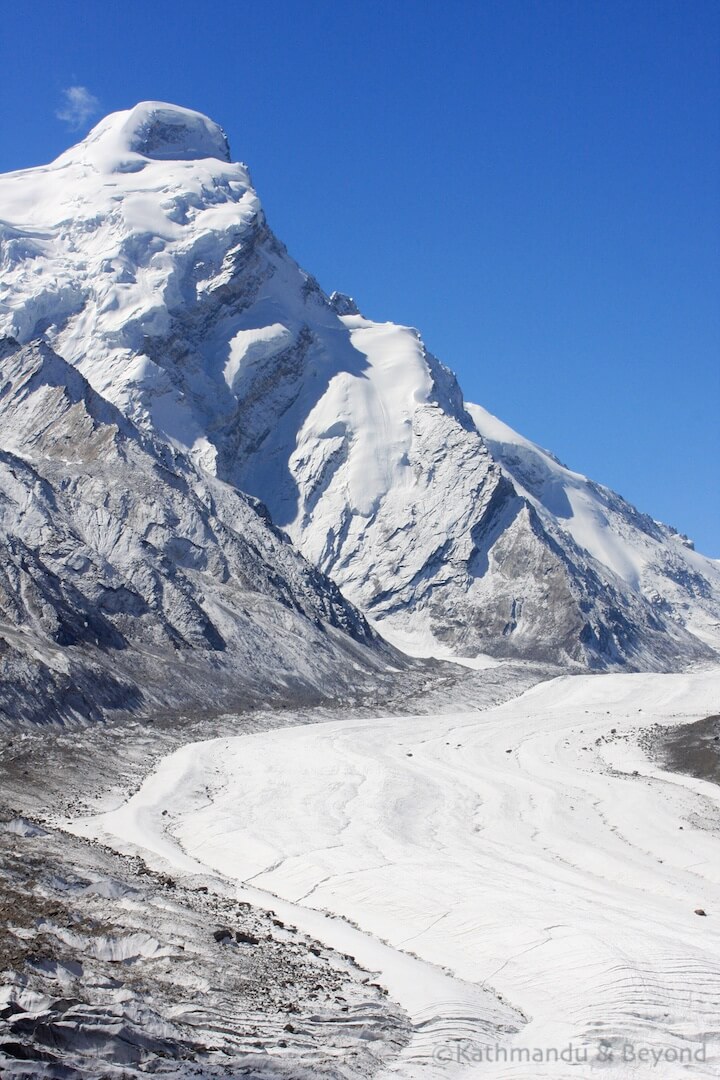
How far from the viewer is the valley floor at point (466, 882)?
19.5m

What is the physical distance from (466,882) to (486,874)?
6.03 feet

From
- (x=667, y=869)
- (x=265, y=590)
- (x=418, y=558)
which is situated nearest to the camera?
(x=667, y=869)

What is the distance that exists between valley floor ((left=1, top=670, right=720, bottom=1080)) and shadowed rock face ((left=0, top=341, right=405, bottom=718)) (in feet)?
43.5

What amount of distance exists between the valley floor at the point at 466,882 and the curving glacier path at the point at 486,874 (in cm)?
8

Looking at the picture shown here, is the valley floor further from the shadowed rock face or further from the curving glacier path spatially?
the shadowed rock face

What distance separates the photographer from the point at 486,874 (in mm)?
32594

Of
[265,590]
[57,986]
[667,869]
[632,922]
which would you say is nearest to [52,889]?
[57,986]

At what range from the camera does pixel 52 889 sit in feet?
82.9


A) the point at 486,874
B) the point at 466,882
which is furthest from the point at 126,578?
the point at 466,882

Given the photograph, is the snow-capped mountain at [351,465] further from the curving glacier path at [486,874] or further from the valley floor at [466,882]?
the valley floor at [466,882]

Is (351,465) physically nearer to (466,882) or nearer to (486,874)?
(486,874)

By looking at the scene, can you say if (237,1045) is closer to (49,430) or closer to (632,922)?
(632,922)

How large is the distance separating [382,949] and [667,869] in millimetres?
15806

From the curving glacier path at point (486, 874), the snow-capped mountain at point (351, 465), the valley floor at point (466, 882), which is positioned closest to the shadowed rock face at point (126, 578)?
the valley floor at point (466, 882)
